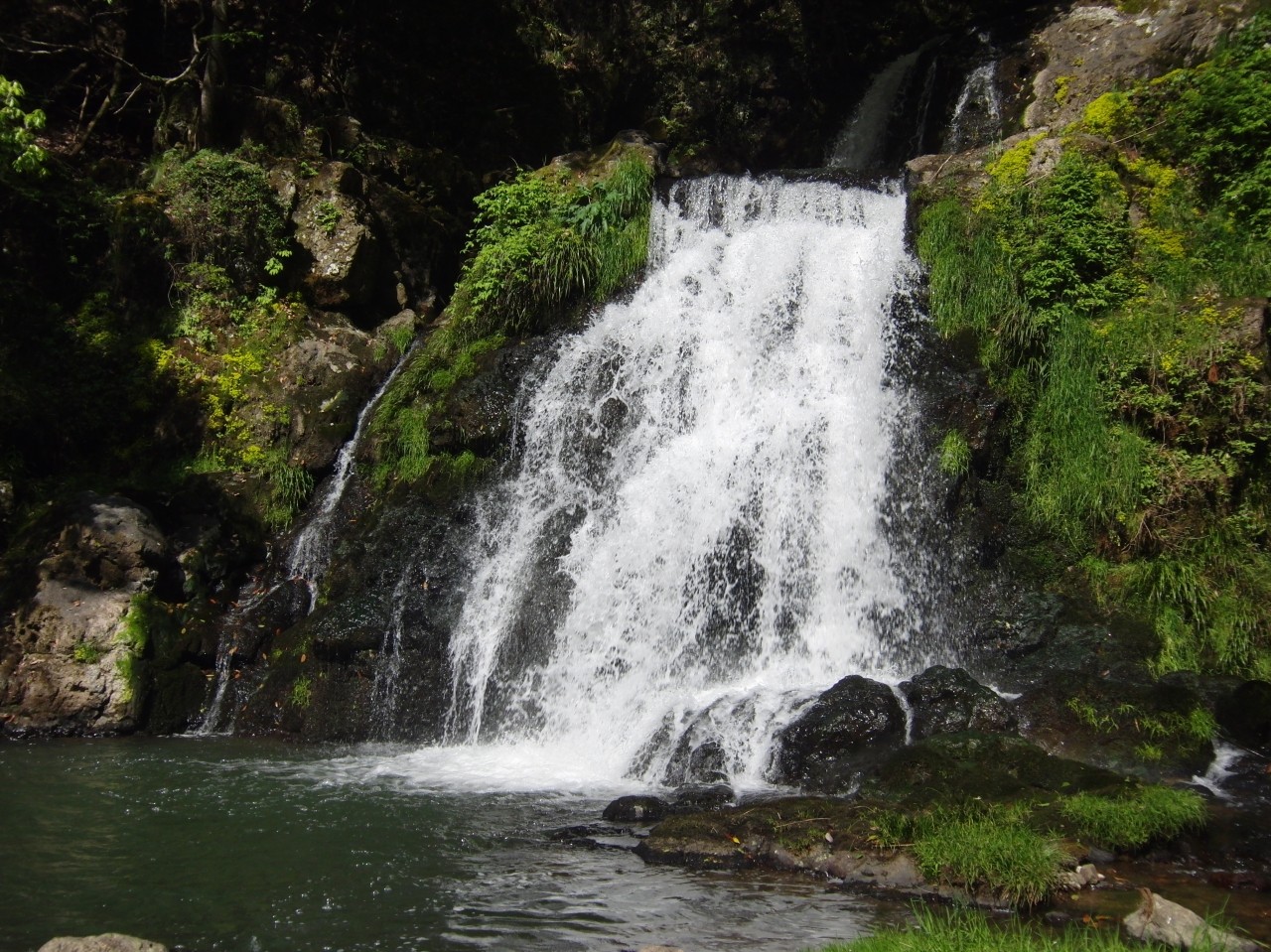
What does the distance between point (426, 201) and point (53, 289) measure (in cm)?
562

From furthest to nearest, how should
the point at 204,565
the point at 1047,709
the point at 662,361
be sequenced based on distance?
the point at 662,361
the point at 204,565
the point at 1047,709

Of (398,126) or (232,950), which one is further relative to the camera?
(398,126)

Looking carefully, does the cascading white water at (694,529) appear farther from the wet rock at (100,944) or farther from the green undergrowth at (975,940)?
the wet rock at (100,944)

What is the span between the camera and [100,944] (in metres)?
3.73

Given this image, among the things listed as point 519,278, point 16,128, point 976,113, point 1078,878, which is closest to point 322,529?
point 519,278

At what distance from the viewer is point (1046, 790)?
5926 mm

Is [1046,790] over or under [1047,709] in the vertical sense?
under

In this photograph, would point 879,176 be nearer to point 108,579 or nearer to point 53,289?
point 108,579

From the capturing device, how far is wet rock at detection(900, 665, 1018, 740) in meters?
7.13

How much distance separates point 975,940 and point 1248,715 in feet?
14.6

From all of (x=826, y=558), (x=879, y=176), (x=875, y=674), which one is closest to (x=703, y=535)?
(x=826, y=558)

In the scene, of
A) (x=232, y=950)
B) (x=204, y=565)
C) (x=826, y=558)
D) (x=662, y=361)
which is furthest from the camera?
(x=662, y=361)

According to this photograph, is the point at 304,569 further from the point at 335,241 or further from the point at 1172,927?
the point at 1172,927

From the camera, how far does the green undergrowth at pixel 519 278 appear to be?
1125 centimetres
